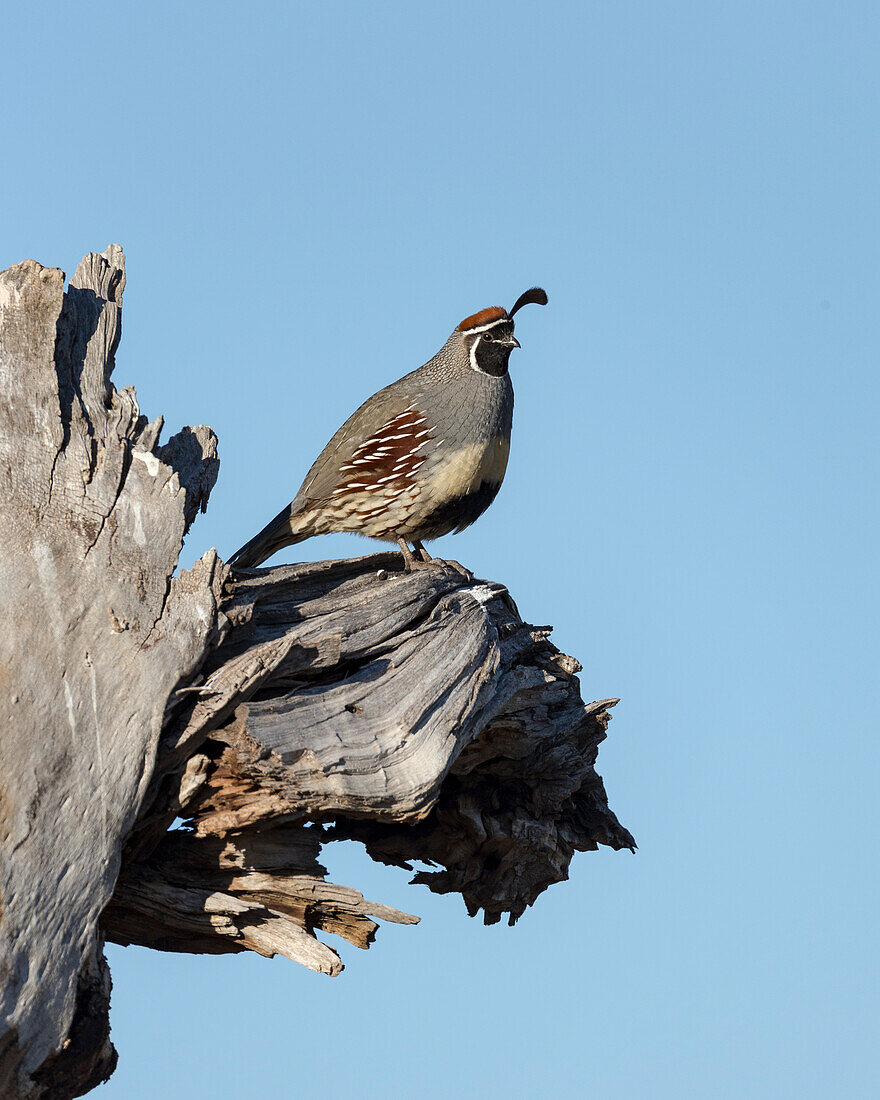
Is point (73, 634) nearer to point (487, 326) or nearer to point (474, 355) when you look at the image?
point (474, 355)

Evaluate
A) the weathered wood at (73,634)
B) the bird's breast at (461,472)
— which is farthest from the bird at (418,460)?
the weathered wood at (73,634)

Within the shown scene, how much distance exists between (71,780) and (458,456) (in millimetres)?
3498

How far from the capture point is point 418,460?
7117 millimetres

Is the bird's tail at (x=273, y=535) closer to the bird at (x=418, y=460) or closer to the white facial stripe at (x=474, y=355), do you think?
the bird at (x=418, y=460)

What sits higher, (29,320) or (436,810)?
(29,320)

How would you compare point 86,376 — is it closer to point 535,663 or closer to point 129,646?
point 129,646

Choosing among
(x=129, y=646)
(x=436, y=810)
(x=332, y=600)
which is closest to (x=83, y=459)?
Result: (x=129, y=646)

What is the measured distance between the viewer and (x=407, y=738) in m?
4.88

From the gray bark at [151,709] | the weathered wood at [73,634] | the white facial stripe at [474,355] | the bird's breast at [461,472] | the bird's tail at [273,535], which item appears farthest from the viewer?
the white facial stripe at [474,355]

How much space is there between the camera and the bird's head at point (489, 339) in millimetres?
7703

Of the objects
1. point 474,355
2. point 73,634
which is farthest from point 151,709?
point 474,355

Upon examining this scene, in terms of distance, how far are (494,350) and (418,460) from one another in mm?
1096

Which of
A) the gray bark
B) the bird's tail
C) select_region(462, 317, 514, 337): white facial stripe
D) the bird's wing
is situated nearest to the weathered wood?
the gray bark

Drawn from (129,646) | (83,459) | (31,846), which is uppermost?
(83,459)
